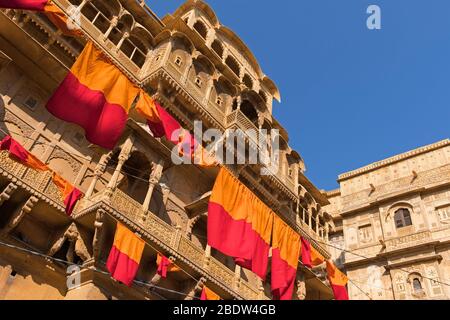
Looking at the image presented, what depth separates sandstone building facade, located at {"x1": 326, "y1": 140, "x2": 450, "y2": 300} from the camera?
2236 cm

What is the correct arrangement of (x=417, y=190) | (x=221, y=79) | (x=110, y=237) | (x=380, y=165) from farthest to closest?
(x=380, y=165) → (x=417, y=190) → (x=221, y=79) → (x=110, y=237)

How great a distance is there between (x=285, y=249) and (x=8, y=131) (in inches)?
425

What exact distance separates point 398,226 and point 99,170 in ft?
66.0

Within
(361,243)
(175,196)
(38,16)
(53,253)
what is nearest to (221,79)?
(175,196)

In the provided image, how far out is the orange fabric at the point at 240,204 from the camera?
13.8 m

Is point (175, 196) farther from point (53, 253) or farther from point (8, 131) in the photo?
point (8, 131)

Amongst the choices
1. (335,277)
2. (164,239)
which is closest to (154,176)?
(164,239)

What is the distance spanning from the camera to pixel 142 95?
1330 cm

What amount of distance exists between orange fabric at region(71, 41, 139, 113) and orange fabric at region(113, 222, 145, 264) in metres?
3.67

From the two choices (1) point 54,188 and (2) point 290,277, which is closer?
(1) point 54,188

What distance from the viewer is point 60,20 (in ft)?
41.8

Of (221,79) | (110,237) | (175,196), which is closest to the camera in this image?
(110,237)

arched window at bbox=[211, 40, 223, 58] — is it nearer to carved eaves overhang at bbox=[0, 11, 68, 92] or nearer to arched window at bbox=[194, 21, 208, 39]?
arched window at bbox=[194, 21, 208, 39]

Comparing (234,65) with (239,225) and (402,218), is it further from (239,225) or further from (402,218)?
(402,218)
